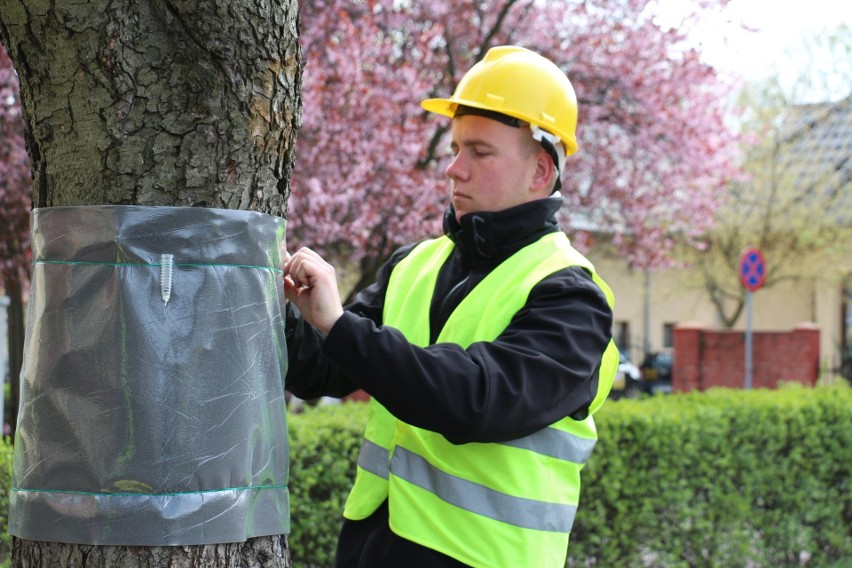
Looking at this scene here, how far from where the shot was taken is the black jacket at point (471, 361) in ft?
6.44

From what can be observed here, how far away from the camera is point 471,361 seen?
200 cm

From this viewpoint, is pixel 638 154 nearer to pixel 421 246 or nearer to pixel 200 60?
pixel 421 246

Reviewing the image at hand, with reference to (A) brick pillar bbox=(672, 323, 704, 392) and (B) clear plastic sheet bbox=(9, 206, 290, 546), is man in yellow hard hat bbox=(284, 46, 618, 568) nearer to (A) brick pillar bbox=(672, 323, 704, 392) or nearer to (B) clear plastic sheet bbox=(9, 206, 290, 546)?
(B) clear plastic sheet bbox=(9, 206, 290, 546)

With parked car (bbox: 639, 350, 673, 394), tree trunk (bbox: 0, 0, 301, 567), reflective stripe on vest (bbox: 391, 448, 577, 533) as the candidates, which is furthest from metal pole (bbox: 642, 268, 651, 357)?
tree trunk (bbox: 0, 0, 301, 567)

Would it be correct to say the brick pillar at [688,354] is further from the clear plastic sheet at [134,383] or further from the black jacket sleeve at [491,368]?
the clear plastic sheet at [134,383]

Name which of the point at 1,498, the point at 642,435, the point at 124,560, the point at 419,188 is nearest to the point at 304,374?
the point at 124,560

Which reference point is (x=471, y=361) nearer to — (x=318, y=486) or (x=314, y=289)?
(x=314, y=289)

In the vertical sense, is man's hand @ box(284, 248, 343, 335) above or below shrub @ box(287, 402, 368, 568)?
above

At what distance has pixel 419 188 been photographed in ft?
23.9

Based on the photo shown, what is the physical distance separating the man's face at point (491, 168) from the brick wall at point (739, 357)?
15080mm

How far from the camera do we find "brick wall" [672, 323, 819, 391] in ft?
55.0

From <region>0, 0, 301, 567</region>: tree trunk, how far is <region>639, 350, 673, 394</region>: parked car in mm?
19356

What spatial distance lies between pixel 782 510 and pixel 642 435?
1.21m

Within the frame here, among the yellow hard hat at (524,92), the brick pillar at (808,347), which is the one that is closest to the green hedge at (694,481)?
the yellow hard hat at (524,92)
